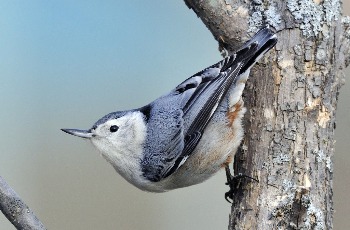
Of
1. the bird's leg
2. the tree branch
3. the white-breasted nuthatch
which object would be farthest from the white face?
the tree branch

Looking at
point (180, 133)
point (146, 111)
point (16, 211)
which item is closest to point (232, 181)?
point (180, 133)

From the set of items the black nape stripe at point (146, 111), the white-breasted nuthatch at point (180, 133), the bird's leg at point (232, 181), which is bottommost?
the bird's leg at point (232, 181)

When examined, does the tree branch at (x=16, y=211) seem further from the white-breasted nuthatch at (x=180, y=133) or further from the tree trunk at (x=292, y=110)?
the tree trunk at (x=292, y=110)

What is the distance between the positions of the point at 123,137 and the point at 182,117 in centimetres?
20

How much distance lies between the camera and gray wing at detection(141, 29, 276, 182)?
81.4 inches

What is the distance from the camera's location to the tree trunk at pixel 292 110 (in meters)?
1.90

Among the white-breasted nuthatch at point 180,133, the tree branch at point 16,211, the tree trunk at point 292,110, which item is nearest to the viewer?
the tree branch at point 16,211

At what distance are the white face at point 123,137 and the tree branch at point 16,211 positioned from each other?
542 millimetres

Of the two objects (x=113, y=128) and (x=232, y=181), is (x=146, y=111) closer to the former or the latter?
(x=113, y=128)

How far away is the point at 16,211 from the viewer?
5.05ft

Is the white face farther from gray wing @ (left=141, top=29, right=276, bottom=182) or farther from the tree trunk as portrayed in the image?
the tree trunk

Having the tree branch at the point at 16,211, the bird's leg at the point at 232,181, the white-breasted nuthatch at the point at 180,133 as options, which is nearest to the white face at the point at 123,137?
the white-breasted nuthatch at the point at 180,133

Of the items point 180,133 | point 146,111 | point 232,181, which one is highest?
Answer: point 146,111

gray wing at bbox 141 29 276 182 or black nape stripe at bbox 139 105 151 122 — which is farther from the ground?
black nape stripe at bbox 139 105 151 122
